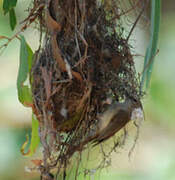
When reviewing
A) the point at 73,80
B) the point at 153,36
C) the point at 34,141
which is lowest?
the point at 34,141

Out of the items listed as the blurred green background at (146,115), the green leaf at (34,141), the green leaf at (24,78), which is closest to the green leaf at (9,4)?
the green leaf at (24,78)

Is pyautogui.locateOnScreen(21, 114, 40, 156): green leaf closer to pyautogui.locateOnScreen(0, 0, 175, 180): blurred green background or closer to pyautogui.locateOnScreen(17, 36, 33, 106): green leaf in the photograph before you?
pyautogui.locateOnScreen(17, 36, 33, 106): green leaf

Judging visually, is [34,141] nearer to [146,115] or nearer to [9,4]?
[9,4]

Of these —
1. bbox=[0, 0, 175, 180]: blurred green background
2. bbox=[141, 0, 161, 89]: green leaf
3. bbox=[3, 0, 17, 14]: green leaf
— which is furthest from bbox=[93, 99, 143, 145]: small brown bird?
bbox=[0, 0, 175, 180]: blurred green background

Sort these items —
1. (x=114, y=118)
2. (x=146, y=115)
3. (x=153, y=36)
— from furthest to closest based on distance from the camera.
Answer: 1. (x=146, y=115)
2. (x=153, y=36)
3. (x=114, y=118)

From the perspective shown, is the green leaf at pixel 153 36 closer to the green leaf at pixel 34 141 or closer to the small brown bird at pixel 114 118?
the small brown bird at pixel 114 118

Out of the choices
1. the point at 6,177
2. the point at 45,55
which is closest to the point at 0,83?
the point at 6,177

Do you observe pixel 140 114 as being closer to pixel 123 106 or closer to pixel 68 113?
pixel 123 106

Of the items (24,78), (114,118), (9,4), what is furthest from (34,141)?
(9,4)

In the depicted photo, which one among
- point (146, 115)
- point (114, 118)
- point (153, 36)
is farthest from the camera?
point (146, 115)
